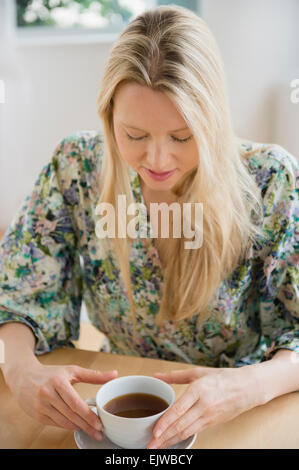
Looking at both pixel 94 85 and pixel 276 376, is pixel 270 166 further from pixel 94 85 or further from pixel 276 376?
pixel 94 85

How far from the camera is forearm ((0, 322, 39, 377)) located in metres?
0.88

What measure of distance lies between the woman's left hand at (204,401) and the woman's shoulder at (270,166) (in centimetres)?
39

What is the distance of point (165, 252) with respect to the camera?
3.51 ft

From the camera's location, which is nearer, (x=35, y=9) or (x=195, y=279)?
(x=195, y=279)

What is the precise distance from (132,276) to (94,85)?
1.91m

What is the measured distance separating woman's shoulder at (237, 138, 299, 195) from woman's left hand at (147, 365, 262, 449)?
15.2 inches

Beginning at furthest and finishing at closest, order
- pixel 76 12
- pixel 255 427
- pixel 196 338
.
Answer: pixel 76 12
pixel 196 338
pixel 255 427

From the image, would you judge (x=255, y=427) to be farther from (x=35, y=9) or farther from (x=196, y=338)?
(x=35, y=9)

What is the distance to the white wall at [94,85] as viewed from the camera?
2.32m

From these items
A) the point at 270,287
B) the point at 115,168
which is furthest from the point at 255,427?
the point at 115,168

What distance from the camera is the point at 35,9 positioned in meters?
2.86

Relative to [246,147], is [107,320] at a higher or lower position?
lower

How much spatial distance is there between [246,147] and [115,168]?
288mm

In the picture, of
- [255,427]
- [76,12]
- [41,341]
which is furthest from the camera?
[76,12]
